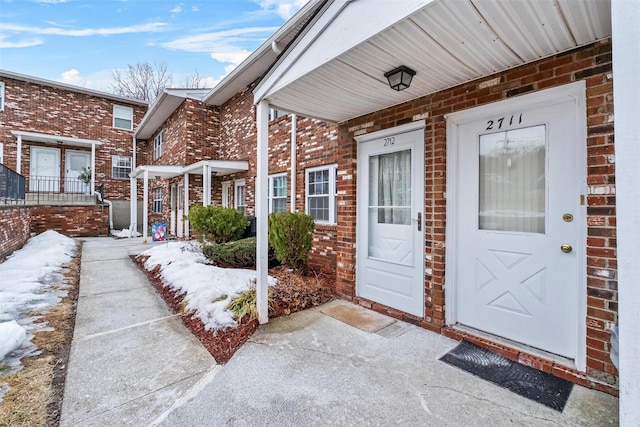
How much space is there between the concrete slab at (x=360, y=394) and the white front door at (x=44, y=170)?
16589 millimetres

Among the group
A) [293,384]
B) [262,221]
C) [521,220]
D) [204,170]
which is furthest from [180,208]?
[521,220]

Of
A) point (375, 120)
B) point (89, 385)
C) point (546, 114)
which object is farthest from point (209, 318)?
point (546, 114)

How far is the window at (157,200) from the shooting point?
14727mm

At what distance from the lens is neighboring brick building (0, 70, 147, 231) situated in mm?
13250

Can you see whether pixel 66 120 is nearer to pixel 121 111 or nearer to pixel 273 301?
pixel 121 111

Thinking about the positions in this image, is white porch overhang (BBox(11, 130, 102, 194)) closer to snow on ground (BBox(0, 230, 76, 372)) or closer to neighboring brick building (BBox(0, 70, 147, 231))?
neighboring brick building (BBox(0, 70, 147, 231))

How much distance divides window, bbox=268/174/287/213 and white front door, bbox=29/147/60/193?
12650mm

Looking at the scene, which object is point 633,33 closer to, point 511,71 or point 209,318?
point 511,71

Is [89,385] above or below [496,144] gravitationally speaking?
below

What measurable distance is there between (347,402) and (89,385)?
204 cm

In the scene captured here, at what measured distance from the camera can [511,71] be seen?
2.74 metres

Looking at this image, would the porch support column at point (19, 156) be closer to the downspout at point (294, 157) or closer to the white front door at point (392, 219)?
the downspout at point (294, 157)

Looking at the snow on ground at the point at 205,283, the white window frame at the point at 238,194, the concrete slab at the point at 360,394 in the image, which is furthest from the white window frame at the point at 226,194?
the concrete slab at the point at 360,394

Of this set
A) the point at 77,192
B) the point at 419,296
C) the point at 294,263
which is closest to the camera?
the point at 419,296
